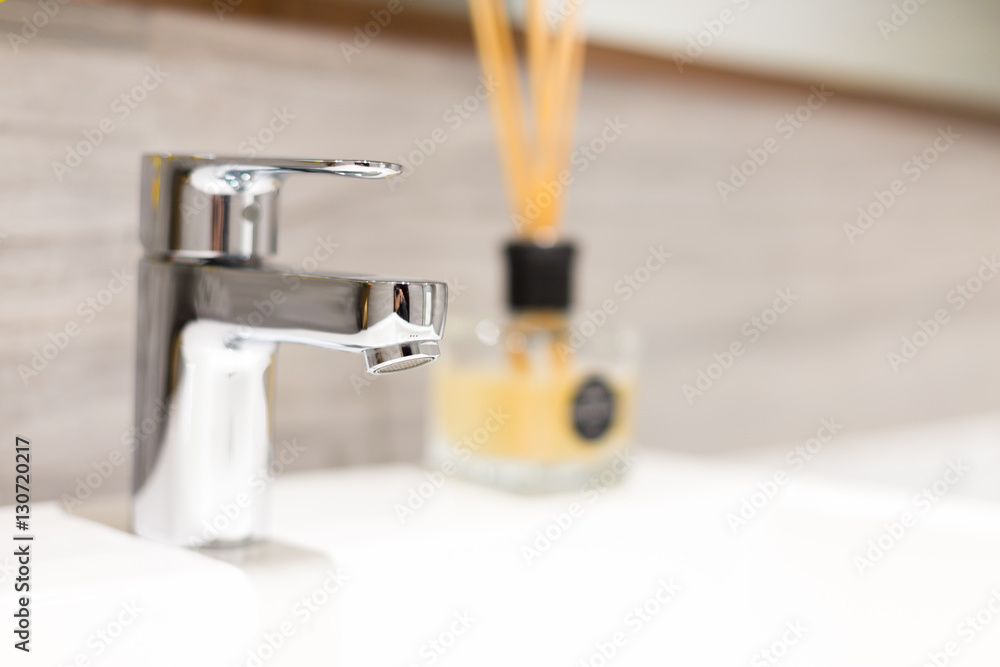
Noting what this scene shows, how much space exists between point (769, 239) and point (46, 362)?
590mm

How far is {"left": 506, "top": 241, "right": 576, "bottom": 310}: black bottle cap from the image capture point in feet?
1.92

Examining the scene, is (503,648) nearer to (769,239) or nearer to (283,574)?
(283,574)

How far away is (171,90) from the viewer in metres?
0.53

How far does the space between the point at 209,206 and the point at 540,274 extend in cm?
22

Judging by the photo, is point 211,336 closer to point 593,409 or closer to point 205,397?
point 205,397

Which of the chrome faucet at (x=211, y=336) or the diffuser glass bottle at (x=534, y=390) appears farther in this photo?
the diffuser glass bottle at (x=534, y=390)

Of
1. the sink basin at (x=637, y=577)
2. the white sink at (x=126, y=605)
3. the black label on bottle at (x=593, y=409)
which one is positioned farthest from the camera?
the black label on bottle at (x=593, y=409)

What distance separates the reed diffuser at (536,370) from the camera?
23.0 inches

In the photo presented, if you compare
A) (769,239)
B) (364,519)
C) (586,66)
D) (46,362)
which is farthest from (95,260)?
(769,239)

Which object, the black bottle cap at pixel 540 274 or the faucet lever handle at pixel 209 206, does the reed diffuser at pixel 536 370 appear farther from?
the faucet lever handle at pixel 209 206

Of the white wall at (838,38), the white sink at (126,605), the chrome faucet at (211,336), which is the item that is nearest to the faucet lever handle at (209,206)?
the chrome faucet at (211,336)

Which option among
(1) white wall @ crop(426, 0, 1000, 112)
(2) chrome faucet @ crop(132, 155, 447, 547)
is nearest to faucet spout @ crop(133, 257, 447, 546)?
(2) chrome faucet @ crop(132, 155, 447, 547)

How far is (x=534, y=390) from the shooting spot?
0.58 m

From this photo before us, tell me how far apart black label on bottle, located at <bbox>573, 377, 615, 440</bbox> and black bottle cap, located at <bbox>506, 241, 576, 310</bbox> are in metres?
0.05
